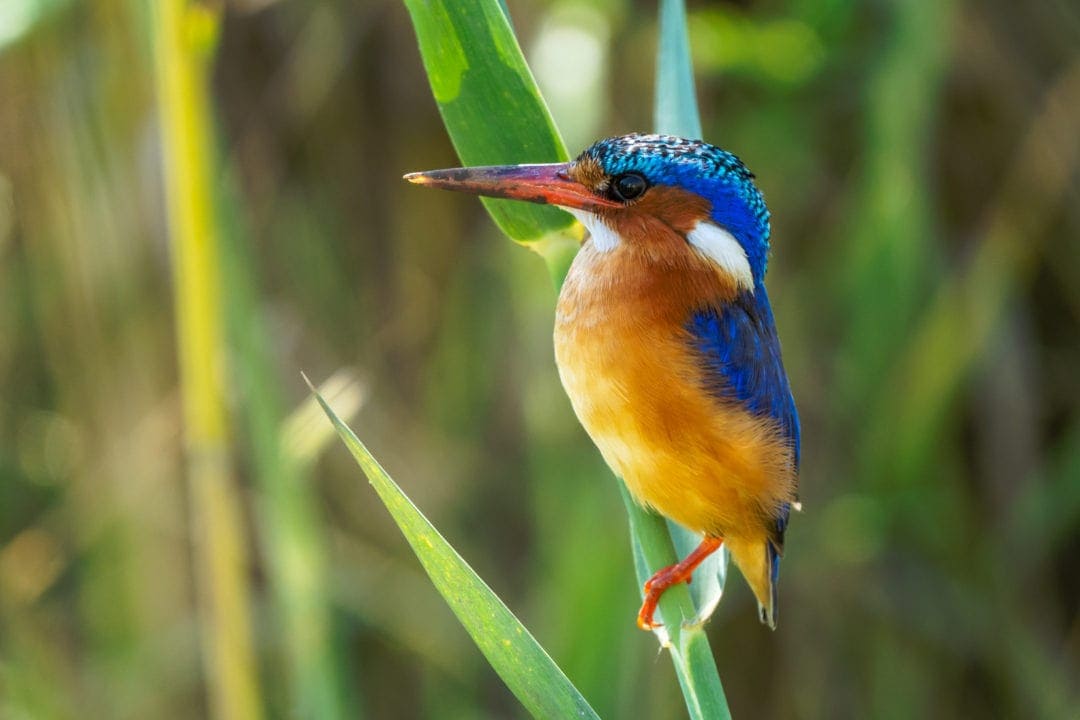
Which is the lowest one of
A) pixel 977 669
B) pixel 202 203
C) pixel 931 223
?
pixel 977 669

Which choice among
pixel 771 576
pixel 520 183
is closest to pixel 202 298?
pixel 520 183

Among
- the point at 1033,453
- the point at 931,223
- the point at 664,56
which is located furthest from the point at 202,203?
the point at 1033,453

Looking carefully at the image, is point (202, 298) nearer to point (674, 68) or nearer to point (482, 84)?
point (482, 84)

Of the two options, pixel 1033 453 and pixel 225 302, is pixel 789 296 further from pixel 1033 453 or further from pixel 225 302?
pixel 225 302

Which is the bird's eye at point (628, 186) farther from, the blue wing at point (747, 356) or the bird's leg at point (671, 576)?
the bird's leg at point (671, 576)

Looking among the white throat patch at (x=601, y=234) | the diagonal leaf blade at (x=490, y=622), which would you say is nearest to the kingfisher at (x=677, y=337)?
the white throat patch at (x=601, y=234)

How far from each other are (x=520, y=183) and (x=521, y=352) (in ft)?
4.56

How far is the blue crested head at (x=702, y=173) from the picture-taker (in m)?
1.32

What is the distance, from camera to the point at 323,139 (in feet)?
8.96

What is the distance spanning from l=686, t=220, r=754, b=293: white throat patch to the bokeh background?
830mm

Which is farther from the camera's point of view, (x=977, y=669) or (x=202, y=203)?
(x=977, y=669)

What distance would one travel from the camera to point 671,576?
1.20 meters

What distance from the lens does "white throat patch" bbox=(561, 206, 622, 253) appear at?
1395mm

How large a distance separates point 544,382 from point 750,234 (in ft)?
3.40
